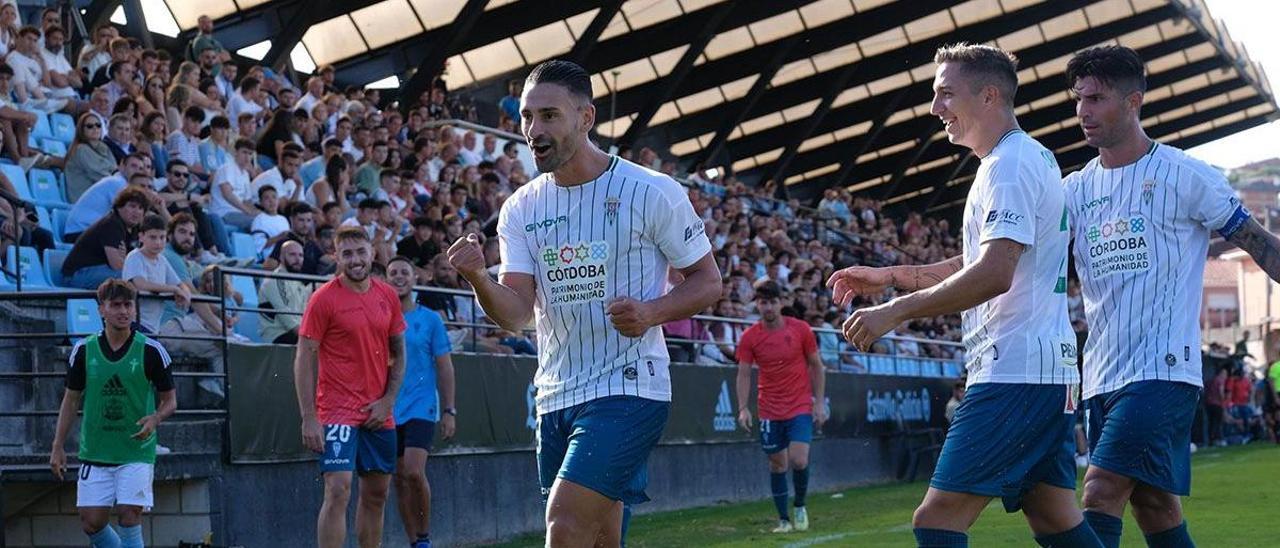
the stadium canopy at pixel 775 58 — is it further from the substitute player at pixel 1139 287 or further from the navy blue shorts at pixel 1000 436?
the navy blue shorts at pixel 1000 436

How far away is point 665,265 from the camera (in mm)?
6410

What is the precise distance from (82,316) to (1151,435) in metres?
8.02

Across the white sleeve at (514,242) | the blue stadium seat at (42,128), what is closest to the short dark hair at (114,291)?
the white sleeve at (514,242)

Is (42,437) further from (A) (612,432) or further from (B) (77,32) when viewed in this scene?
(B) (77,32)

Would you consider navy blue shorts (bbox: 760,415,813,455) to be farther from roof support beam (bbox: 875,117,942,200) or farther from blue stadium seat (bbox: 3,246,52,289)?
roof support beam (bbox: 875,117,942,200)

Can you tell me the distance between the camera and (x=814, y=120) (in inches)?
1667

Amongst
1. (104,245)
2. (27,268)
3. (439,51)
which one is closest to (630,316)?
(104,245)

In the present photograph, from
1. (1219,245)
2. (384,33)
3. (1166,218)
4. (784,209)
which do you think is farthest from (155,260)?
(1219,245)

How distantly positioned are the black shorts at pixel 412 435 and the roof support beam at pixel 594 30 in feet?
64.8

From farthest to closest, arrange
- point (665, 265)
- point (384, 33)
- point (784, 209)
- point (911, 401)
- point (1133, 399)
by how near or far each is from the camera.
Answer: point (784, 209) < point (384, 33) < point (911, 401) < point (1133, 399) < point (665, 265)

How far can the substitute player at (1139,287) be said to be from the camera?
22.4 ft

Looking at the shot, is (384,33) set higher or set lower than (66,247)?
higher

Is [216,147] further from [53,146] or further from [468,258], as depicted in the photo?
[468,258]

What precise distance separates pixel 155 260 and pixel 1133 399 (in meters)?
7.48
